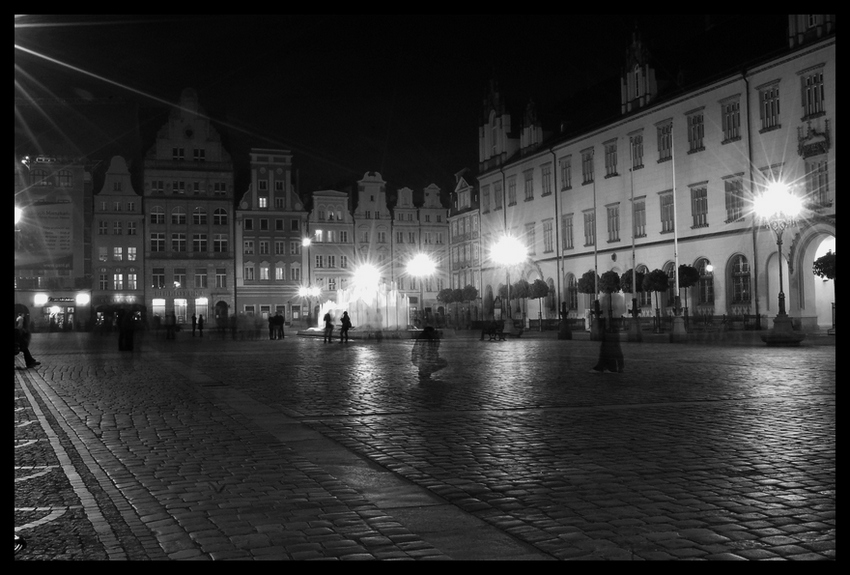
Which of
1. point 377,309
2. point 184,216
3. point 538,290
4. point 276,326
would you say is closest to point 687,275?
point 538,290

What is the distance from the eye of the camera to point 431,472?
7949mm

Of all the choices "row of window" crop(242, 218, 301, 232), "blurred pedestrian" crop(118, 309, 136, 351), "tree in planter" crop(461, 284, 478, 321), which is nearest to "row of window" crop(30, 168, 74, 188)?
"row of window" crop(242, 218, 301, 232)

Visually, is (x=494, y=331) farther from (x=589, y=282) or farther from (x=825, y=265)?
(x=825, y=265)

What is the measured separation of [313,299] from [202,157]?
18.4 m

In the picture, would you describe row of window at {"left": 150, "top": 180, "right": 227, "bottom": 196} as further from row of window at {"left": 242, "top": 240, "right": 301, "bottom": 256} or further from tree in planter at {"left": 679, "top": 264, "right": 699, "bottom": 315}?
tree in planter at {"left": 679, "top": 264, "right": 699, "bottom": 315}

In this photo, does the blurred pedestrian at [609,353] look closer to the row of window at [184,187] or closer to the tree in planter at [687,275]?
the tree in planter at [687,275]

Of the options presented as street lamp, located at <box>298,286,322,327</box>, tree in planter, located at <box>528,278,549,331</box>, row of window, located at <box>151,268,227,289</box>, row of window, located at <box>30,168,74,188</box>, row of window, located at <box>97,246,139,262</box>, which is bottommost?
tree in planter, located at <box>528,278,549,331</box>

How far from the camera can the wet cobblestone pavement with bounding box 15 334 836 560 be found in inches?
217

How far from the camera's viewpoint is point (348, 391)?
16234 millimetres

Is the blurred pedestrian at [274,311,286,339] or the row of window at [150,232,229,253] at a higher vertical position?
the row of window at [150,232,229,253]

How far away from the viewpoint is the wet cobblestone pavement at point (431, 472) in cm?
552

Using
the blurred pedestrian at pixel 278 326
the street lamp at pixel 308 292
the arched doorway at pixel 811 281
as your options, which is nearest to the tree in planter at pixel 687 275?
the arched doorway at pixel 811 281
